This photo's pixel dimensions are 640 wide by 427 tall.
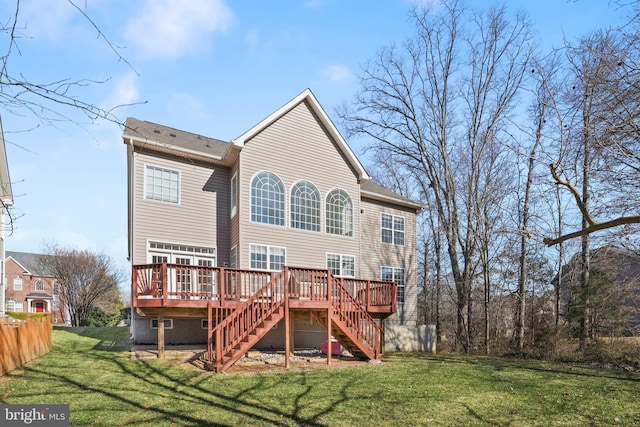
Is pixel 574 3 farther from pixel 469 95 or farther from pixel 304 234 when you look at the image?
pixel 469 95

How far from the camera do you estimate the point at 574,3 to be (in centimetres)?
434

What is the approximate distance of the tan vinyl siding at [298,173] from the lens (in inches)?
554

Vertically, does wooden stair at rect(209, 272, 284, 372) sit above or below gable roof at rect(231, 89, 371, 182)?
A: below

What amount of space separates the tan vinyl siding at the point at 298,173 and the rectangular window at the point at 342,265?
0.67 ft

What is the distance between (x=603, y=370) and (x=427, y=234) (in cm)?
2018

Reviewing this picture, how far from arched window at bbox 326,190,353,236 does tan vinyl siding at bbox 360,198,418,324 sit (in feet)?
6.13

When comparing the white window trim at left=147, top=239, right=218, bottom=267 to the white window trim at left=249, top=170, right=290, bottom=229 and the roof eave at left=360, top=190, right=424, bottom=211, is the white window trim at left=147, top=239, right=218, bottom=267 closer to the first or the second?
the white window trim at left=249, top=170, right=290, bottom=229

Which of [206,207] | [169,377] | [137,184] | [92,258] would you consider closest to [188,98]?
[169,377]

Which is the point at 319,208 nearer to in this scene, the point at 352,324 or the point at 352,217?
the point at 352,217

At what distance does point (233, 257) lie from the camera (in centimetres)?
1452

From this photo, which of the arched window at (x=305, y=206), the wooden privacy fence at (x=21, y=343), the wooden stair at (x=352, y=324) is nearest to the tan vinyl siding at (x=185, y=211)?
the arched window at (x=305, y=206)

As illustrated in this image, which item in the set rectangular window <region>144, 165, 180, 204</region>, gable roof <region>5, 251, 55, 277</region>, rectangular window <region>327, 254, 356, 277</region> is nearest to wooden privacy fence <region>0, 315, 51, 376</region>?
rectangular window <region>144, 165, 180, 204</region>

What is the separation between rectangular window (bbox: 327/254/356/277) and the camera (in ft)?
53.0

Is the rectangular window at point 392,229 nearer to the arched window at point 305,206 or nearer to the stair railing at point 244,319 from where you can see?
the arched window at point 305,206
